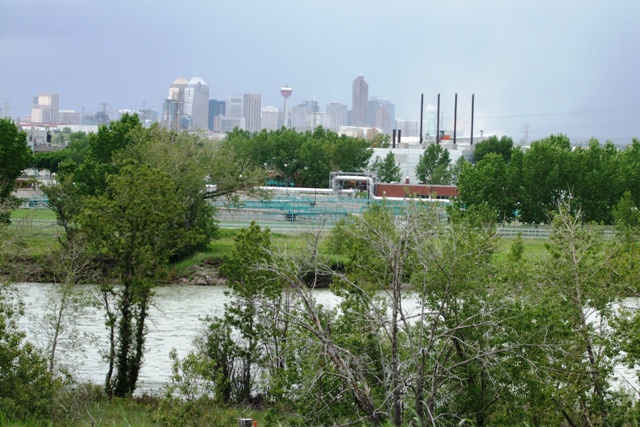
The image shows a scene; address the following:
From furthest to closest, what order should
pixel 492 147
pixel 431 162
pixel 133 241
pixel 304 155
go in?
1. pixel 492 147
2. pixel 431 162
3. pixel 304 155
4. pixel 133 241

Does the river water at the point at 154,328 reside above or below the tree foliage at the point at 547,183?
below

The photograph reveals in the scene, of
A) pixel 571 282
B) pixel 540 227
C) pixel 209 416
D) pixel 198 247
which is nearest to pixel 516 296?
pixel 571 282

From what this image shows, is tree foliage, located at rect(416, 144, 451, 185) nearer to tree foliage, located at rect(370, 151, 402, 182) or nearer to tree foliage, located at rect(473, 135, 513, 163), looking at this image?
tree foliage, located at rect(370, 151, 402, 182)

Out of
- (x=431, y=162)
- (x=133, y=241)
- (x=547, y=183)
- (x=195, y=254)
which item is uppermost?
(x=431, y=162)

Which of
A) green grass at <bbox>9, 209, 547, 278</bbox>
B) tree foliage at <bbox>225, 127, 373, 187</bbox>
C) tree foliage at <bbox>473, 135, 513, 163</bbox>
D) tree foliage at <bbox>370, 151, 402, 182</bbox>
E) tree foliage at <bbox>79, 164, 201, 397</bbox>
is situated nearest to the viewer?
tree foliage at <bbox>79, 164, 201, 397</bbox>

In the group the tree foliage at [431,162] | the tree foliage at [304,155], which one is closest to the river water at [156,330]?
the tree foliage at [304,155]

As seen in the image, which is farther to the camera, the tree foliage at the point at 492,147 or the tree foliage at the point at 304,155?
the tree foliage at the point at 492,147

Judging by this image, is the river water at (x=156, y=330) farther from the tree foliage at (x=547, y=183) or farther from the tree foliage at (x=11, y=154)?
the tree foliage at (x=547, y=183)

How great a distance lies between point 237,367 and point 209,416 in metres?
8.57

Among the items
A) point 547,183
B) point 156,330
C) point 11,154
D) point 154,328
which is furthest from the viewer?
point 547,183

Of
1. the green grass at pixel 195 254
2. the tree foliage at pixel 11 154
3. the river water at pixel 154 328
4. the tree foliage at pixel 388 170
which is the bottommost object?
the river water at pixel 154 328

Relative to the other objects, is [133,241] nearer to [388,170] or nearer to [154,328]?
[154,328]

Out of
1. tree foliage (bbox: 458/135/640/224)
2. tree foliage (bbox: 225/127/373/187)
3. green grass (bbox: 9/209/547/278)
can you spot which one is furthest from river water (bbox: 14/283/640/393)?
tree foliage (bbox: 225/127/373/187)

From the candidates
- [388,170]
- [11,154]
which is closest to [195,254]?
[11,154]
